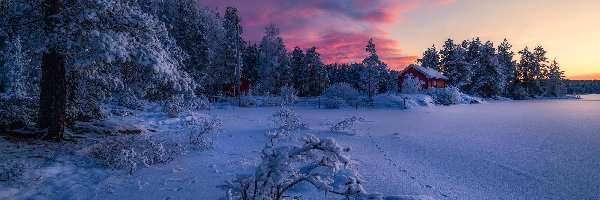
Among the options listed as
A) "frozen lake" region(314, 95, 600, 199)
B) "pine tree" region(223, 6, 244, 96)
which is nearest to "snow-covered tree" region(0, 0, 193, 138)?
"frozen lake" region(314, 95, 600, 199)

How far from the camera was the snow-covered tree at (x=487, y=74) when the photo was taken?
60875mm

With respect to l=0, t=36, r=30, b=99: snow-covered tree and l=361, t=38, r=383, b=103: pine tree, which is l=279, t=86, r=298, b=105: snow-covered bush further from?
l=0, t=36, r=30, b=99: snow-covered tree

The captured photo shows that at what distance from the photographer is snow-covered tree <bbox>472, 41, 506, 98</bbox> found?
60.9 meters

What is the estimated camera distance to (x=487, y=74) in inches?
2427

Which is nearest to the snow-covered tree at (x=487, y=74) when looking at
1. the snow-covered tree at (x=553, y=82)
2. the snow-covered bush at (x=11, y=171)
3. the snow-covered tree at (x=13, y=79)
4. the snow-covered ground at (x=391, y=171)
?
the snow-covered tree at (x=553, y=82)

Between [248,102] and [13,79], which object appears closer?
[13,79]

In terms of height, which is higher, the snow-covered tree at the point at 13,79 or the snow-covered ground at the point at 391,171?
the snow-covered tree at the point at 13,79

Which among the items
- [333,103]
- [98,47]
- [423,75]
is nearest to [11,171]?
[98,47]

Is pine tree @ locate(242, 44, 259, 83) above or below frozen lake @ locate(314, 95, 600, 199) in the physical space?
above

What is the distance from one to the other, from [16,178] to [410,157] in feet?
26.4

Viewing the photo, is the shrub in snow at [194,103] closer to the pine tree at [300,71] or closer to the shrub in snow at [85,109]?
the shrub in snow at [85,109]

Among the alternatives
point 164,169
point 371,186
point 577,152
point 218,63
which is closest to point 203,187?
point 164,169

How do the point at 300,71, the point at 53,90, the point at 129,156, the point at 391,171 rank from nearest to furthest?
1. the point at 129,156
2. the point at 391,171
3. the point at 53,90
4. the point at 300,71

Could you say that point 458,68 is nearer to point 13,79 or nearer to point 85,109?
point 85,109
